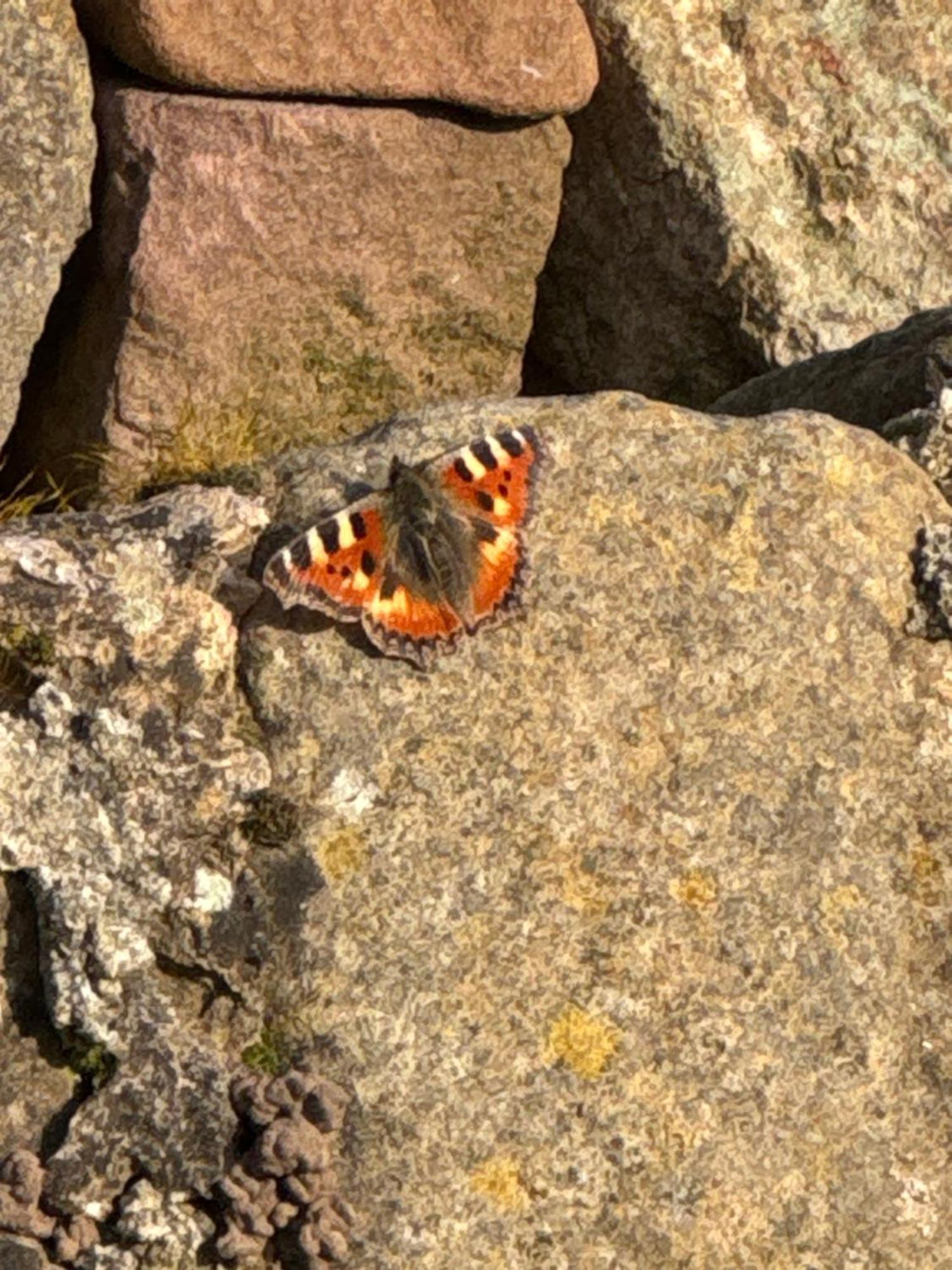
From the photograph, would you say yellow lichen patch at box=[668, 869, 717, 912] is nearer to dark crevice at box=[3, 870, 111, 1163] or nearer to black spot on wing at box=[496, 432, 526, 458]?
black spot on wing at box=[496, 432, 526, 458]

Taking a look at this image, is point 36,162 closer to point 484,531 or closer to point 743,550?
point 484,531

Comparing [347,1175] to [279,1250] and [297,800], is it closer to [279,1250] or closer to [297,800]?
[279,1250]

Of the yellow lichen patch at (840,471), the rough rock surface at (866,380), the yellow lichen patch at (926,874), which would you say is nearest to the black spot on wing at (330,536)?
the yellow lichen patch at (840,471)

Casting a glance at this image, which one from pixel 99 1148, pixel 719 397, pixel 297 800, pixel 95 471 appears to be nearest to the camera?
pixel 99 1148

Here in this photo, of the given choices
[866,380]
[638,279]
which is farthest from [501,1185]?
[638,279]

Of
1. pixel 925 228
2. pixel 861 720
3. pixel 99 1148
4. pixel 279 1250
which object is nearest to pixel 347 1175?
pixel 279 1250

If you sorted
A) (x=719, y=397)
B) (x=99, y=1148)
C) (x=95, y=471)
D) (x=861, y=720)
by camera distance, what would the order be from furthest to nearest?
1. (x=719, y=397)
2. (x=95, y=471)
3. (x=861, y=720)
4. (x=99, y=1148)
